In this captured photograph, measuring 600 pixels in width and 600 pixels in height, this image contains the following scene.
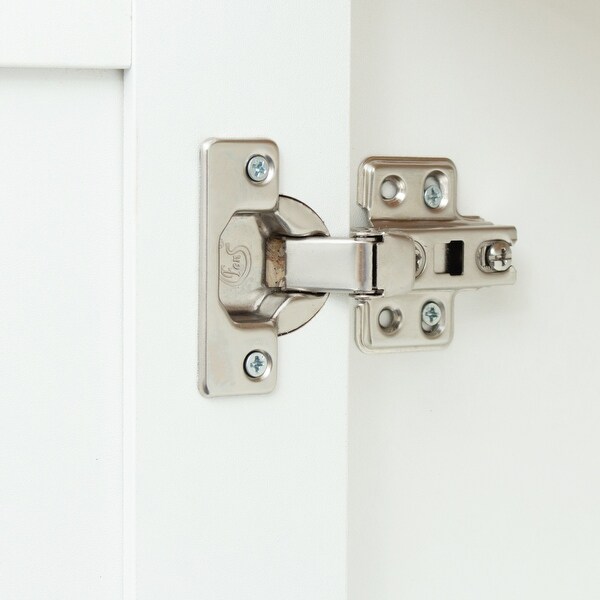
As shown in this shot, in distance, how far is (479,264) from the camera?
0.66 meters

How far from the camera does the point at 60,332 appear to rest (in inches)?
22.4

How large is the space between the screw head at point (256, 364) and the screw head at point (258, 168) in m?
0.09

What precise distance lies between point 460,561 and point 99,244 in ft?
1.03

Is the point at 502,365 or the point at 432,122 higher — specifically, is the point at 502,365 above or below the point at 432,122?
below

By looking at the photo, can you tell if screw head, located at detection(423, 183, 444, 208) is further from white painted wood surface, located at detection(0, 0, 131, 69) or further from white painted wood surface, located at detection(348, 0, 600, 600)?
white painted wood surface, located at detection(0, 0, 131, 69)

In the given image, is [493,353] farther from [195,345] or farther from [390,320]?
[195,345]

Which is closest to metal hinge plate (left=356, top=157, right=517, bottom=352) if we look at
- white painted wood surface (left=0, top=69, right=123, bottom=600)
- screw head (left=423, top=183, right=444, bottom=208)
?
screw head (left=423, top=183, right=444, bottom=208)

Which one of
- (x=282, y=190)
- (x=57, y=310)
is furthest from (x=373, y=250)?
(x=57, y=310)

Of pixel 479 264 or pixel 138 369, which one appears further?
pixel 479 264

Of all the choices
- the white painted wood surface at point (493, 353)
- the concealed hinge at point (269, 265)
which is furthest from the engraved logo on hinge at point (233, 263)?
the white painted wood surface at point (493, 353)

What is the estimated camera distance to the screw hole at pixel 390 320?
2.15 ft

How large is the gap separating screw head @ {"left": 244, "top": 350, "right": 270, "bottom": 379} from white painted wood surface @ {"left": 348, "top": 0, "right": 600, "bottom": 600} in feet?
0.29

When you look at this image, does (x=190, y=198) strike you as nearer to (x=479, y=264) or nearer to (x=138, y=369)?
(x=138, y=369)

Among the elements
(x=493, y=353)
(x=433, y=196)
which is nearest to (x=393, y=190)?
(x=433, y=196)
